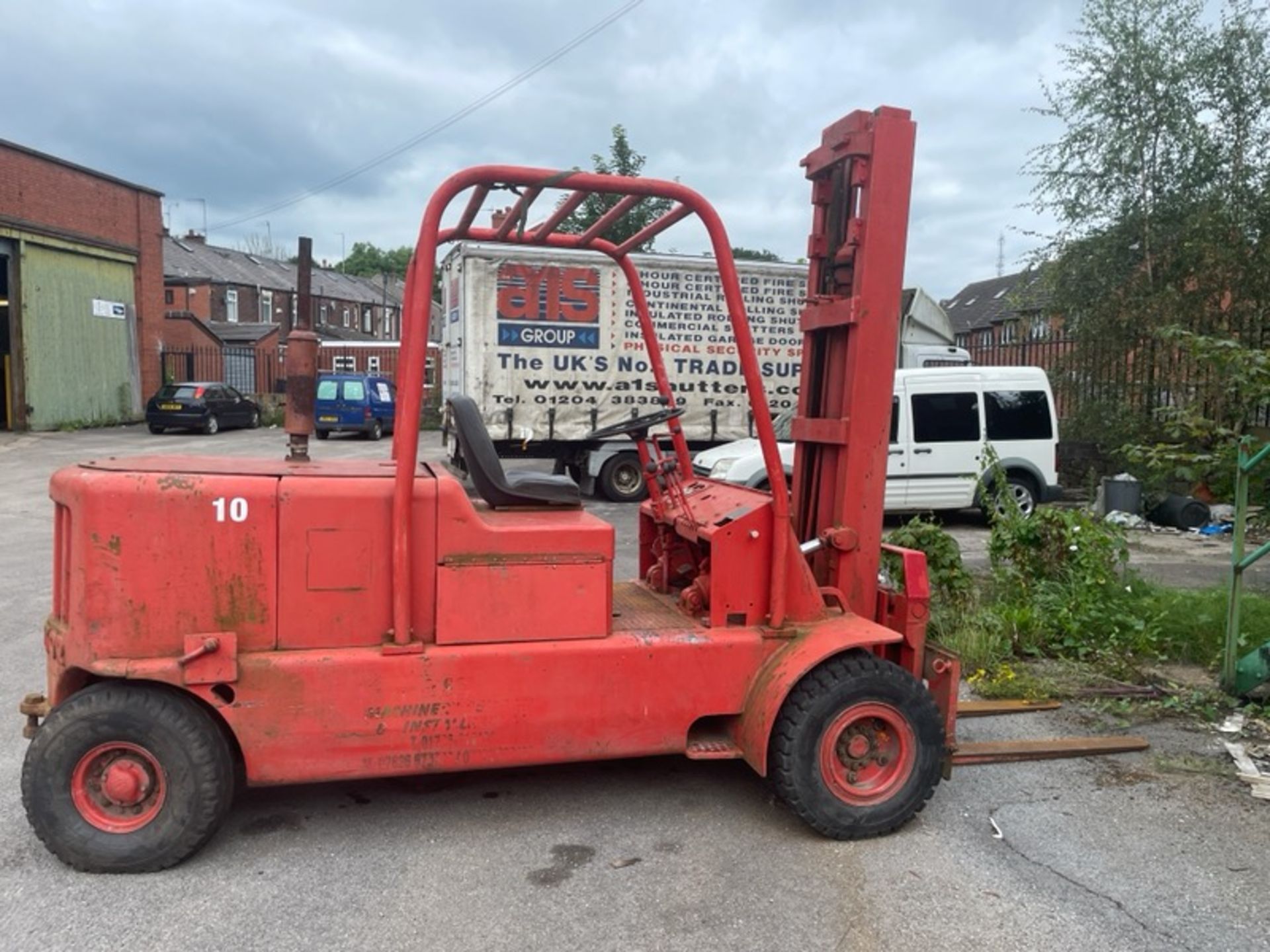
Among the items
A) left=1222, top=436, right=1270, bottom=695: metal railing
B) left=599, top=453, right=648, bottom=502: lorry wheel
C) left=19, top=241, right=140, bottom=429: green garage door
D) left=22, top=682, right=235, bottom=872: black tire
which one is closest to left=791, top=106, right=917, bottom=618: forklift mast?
left=1222, top=436, right=1270, bottom=695: metal railing

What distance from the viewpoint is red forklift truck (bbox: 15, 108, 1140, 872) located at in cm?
346

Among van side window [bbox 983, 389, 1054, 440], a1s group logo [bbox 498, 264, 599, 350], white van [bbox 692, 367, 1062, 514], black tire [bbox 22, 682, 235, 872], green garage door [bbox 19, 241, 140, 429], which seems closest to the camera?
black tire [bbox 22, 682, 235, 872]

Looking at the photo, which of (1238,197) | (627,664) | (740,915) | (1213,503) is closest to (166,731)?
(627,664)

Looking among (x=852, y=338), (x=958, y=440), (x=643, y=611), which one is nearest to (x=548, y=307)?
(x=958, y=440)

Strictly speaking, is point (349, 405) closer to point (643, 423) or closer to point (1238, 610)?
point (643, 423)

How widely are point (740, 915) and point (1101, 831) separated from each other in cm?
175

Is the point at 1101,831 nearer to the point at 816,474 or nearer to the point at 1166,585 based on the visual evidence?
the point at 816,474

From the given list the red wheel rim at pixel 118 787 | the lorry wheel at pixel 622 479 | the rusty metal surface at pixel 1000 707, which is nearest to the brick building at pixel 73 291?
the lorry wheel at pixel 622 479

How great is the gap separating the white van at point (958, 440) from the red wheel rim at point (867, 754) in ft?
24.2

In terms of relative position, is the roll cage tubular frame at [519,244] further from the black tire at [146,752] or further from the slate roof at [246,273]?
the slate roof at [246,273]

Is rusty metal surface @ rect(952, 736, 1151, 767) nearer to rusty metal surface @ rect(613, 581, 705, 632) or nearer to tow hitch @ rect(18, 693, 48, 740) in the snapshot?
rusty metal surface @ rect(613, 581, 705, 632)

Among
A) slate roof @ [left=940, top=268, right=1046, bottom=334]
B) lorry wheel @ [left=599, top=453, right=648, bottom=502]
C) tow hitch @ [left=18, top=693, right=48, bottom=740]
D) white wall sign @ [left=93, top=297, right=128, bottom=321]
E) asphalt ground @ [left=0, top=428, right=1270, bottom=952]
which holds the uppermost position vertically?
slate roof @ [left=940, top=268, right=1046, bottom=334]

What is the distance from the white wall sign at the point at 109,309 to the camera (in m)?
26.1

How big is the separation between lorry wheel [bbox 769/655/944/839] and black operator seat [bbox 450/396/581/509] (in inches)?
A: 52.4
